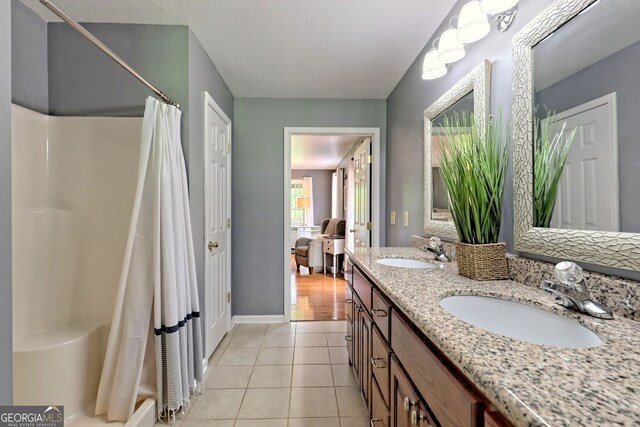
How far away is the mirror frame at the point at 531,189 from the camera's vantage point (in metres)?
0.75

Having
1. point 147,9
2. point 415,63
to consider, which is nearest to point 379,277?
Answer: point 415,63

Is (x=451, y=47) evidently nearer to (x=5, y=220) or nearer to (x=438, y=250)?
(x=438, y=250)

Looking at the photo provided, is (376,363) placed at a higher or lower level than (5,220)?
lower

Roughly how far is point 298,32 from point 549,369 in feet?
6.71

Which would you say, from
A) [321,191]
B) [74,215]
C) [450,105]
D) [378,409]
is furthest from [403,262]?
[321,191]

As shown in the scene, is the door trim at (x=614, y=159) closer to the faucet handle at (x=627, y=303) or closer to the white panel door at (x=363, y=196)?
the faucet handle at (x=627, y=303)

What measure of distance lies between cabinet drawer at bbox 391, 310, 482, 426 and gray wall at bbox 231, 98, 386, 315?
2.02 m

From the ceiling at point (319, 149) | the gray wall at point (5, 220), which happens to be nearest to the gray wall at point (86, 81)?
the gray wall at point (5, 220)

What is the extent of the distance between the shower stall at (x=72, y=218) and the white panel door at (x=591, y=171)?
210 centimetres

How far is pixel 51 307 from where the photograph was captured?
1621mm

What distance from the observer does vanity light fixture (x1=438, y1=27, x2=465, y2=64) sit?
137 cm

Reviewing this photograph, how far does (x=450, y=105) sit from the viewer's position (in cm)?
161

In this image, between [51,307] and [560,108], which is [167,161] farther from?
[560,108]

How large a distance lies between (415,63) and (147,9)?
71.6 inches
